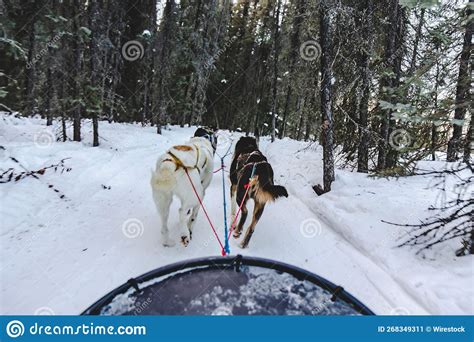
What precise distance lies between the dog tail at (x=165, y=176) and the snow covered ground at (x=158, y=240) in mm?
1149

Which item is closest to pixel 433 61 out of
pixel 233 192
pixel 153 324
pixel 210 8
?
pixel 233 192

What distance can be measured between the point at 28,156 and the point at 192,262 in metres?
6.31

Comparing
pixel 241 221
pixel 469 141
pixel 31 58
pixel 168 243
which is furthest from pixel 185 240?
pixel 31 58

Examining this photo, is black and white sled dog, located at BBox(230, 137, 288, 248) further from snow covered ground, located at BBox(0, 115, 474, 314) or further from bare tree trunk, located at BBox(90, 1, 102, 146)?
bare tree trunk, located at BBox(90, 1, 102, 146)

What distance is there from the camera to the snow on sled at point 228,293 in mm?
2254

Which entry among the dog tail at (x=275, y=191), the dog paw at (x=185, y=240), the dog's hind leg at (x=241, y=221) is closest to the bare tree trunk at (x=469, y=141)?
the dog tail at (x=275, y=191)

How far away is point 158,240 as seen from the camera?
480 cm

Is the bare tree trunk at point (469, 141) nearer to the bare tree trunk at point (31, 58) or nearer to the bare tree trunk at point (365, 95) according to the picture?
the bare tree trunk at point (365, 95)

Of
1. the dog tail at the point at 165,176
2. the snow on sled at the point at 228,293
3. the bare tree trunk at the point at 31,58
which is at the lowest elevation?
the snow on sled at the point at 228,293

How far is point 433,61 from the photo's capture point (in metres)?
4.19

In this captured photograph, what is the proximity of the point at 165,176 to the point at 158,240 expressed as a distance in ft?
4.60

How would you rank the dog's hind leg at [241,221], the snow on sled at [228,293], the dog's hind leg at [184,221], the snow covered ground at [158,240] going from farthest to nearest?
the dog's hind leg at [241,221]
the dog's hind leg at [184,221]
the snow covered ground at [158,240]
the snow on sled at [228,293]

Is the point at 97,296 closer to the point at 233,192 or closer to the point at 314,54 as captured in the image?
the point at 233,192

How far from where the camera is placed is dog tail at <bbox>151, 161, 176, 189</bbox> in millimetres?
3994
